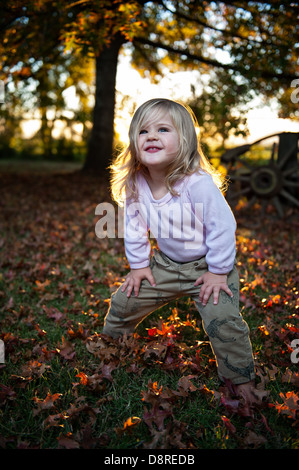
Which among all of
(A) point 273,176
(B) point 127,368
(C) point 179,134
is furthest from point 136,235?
(A) point 273,176

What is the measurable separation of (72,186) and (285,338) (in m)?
7.41

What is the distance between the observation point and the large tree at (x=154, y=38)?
568 centimetres

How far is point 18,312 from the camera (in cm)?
298

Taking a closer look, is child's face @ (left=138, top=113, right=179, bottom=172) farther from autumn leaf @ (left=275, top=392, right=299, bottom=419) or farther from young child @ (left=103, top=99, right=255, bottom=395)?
autumn leaf @ (left=275, top=392, right=299, bottom=419)

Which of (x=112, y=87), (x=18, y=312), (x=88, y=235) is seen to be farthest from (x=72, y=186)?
(x=18, y=312)

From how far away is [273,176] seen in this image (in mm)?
5906

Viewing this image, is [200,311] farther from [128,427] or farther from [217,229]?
[128,427]

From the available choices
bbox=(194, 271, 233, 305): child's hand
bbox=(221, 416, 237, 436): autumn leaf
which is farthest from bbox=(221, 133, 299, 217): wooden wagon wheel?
bbox=(221, 416, 237, 436): autumn leaf

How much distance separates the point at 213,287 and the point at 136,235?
622 mm

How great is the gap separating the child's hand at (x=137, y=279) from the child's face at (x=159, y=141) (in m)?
0.67

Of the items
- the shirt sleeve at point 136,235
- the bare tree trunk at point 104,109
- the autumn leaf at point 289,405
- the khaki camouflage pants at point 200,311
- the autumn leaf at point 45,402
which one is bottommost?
the autumn leaf at point 45,402

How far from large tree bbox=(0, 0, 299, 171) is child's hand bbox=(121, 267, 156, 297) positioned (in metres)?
4.15

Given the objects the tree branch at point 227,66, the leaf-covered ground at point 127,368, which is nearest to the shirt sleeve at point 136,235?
the leaf-covered ground at point 127,368

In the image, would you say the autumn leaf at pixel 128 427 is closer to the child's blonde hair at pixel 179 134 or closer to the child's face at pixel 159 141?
the child's blonde hair at pixel 179 134
